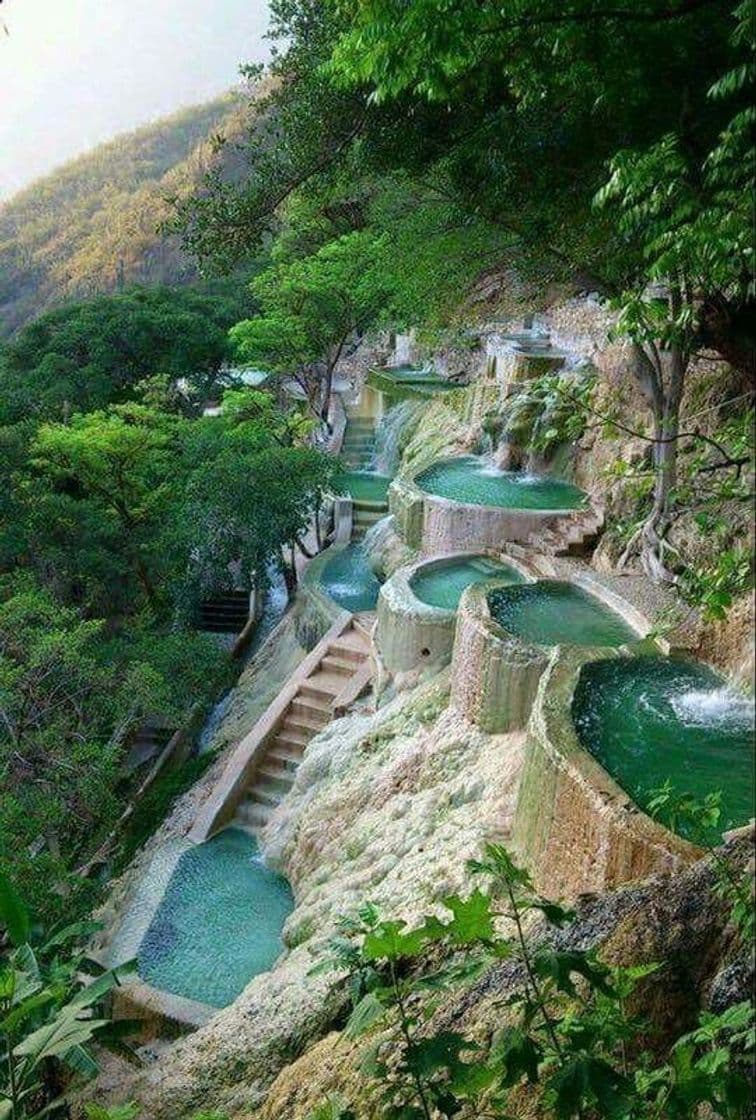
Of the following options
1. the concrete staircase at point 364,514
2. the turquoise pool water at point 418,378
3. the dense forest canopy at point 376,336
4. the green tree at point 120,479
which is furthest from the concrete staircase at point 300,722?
the turquoise pool water at point 418,378

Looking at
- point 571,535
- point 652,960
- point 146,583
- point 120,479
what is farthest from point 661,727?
point 120,479

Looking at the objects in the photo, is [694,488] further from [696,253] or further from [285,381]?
[285,381]

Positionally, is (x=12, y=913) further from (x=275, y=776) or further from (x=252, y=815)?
(x=275, y=776)

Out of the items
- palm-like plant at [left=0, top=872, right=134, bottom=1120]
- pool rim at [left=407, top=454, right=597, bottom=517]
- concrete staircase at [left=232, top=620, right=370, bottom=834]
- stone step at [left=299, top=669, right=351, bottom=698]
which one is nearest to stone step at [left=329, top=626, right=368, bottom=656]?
concrete staircase at [left=232, top=620, right=370, bottom=834]

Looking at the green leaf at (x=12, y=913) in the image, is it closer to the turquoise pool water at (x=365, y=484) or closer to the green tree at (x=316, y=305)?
the turquoise pool water at (x=365, y=484)

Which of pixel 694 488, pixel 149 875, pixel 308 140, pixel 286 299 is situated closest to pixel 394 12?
pixel 694 488

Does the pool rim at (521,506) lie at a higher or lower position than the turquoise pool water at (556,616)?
higher
